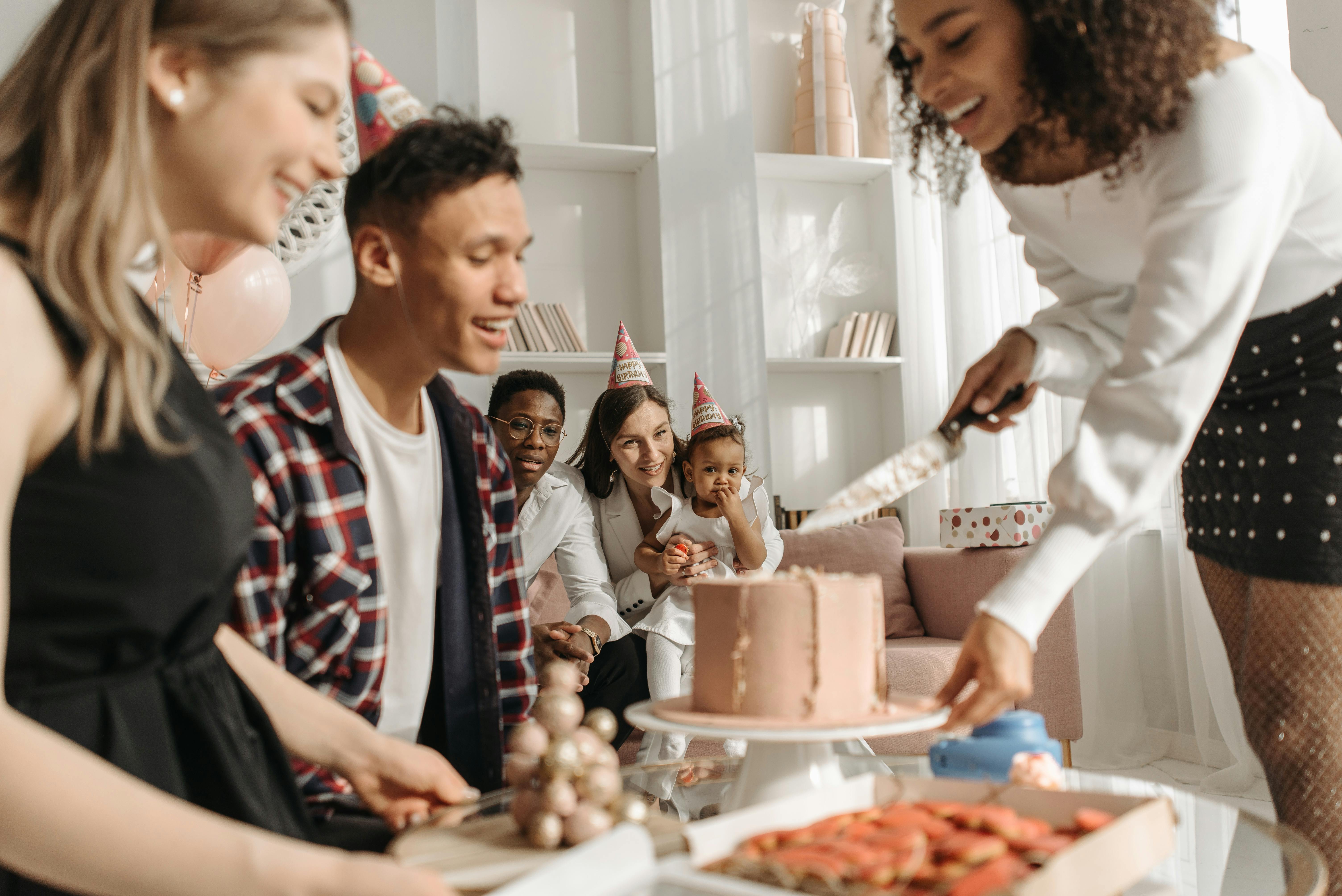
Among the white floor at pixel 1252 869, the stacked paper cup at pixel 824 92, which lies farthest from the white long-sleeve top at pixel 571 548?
the stacked paper cup at pixel 824 92

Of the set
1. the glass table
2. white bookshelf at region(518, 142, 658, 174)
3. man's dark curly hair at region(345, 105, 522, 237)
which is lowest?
the glass table

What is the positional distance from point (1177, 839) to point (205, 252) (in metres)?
2.55

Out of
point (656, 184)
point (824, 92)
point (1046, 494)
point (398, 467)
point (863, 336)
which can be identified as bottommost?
point (1046, 494)

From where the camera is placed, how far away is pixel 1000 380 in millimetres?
1065

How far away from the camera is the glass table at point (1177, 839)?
2.12 ft

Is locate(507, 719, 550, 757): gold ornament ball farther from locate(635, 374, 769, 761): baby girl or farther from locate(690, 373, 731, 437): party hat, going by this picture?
locate(690, 373, 731, 437): party hat

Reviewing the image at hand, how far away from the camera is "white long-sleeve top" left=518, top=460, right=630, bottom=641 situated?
2.55 m

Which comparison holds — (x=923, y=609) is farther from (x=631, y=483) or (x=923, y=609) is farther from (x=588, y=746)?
(x=588, y=746)

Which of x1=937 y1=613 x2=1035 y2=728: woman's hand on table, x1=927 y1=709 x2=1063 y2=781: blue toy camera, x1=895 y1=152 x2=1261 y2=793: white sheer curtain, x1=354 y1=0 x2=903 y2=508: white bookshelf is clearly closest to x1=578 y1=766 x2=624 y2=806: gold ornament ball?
x1=937 y1=613 x2=1035 y2=728: woman's hand on table

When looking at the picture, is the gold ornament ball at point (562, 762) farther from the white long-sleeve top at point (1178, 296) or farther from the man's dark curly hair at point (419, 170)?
the man's dark curly hair at point (419, 170)

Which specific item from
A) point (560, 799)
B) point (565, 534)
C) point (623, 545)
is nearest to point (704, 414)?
point (623, 545)

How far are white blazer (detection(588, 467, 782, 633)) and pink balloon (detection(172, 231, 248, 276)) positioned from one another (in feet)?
3.68

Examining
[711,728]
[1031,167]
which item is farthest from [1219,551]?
[711,728]

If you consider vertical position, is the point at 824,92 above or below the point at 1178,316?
above
